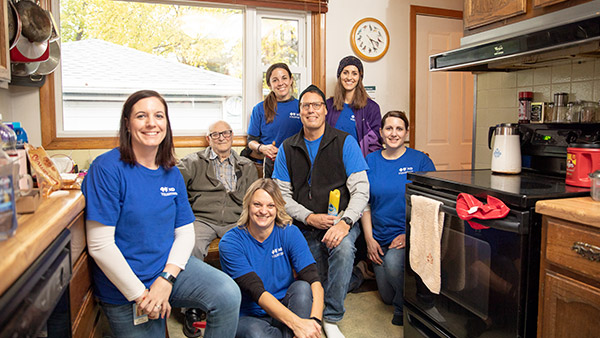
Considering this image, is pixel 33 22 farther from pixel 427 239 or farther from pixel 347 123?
pixel 427 239

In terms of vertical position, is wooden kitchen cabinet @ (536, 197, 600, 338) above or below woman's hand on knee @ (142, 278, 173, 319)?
above

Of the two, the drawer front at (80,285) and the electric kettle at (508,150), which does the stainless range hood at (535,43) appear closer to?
the electric kettle at (508,150)

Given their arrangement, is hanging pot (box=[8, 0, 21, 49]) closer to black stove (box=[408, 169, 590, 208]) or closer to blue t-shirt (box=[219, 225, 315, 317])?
blue t-shirt (box=[219, 225, 315, 317])

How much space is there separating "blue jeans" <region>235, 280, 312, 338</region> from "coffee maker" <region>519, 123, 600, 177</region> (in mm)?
1185

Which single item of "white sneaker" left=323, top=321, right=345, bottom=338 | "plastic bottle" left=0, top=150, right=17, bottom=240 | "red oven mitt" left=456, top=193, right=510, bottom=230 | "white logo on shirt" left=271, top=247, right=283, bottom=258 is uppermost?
"plastic bottle" left=0, top=150, right=17, bottom=240

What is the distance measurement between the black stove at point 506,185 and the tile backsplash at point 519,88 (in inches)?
16.2

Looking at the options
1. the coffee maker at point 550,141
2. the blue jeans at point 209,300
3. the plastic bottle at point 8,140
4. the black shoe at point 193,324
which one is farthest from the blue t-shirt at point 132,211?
the coffee maker at point 550,141

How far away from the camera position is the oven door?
4.71 feet

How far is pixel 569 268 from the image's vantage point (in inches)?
52.2

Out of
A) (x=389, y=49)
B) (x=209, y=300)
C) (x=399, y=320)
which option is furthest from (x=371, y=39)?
(x=209, y=300)

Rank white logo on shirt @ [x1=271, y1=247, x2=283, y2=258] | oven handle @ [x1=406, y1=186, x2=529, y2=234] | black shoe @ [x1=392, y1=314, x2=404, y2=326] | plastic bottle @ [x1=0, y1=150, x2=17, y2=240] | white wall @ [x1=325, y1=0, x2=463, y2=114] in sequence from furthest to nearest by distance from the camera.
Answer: white wall @ [x1=325, y1=0, x2=463, y2=114], black shoe @ [x1=392, y1=314, x2=404, y2=326], white logo on shirt @ [x1=271, y1=247, x2=283, y2=258], oven handle @ [x1=406, y1=186, x2=529, y2=234], plastic bottle @ [x1=0, y1=150, x2=17, y2=240]

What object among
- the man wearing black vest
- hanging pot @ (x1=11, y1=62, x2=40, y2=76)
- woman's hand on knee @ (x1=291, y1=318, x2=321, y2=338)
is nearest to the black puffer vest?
Answer: the man wearing black vest

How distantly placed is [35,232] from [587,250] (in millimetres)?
1451

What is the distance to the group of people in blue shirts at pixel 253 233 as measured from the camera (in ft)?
4.92
